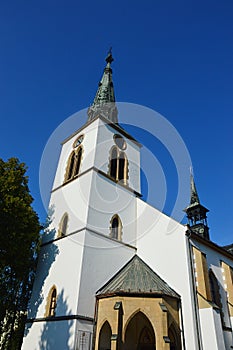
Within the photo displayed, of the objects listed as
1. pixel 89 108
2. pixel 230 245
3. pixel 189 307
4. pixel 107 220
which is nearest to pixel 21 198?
pixel 107 220

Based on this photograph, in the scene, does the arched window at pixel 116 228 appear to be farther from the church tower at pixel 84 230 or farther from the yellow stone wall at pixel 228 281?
the yellow stone wall at pixel 228 281

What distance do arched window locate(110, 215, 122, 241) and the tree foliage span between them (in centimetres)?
442

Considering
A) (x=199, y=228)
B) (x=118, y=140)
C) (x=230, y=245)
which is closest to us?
(x=118, y=140)

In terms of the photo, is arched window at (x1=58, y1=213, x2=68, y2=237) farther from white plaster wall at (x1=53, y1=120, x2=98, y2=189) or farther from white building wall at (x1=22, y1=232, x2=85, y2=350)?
white plaster wall at (x1=53, y1=120, x2=98, y2=189)

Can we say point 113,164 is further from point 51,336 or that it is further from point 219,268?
point 51,336

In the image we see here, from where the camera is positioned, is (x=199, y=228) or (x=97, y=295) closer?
(x=97, y=295)

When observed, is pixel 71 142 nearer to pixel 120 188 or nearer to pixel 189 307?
pixel 120 188

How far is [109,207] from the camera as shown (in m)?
16.3

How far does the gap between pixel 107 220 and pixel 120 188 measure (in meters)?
2.94

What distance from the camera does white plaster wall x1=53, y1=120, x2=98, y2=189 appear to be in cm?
1747

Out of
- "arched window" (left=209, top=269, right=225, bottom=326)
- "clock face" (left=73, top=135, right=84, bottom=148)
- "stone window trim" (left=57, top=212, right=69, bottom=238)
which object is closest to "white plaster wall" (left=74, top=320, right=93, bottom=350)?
"stone window trim" (left=57, top=212, right=69, bottom=238)

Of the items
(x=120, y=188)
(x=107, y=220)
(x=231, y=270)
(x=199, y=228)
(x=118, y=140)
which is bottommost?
(x=231, y=270)

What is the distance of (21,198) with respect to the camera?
1504 cm

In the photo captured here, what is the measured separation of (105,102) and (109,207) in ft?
39.5
